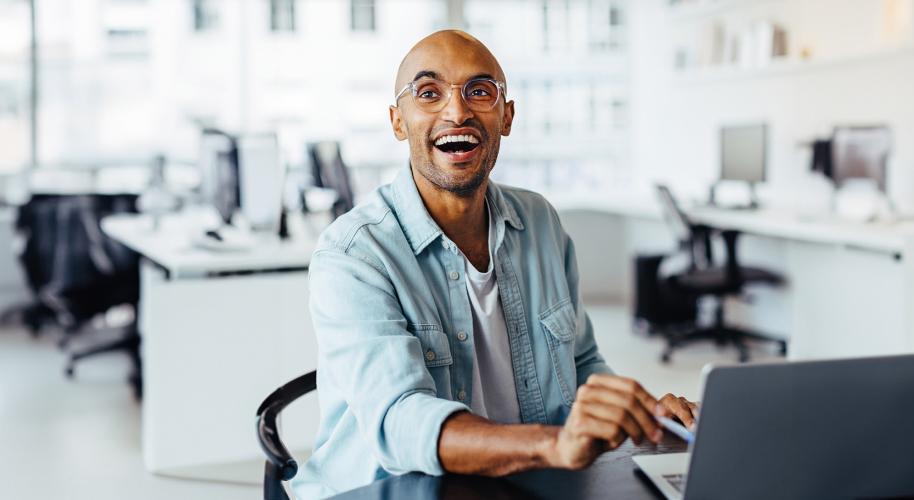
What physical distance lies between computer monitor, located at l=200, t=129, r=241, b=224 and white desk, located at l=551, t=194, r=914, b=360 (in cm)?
261

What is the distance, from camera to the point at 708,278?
171 inches

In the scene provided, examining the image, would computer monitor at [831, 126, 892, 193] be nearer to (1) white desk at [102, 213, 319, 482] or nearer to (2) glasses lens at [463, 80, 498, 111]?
(1) white desk at [102, 213, 319, 482]

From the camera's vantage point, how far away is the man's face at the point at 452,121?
1.23 m

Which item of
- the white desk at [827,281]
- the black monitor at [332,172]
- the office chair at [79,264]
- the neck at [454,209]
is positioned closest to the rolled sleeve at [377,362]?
the neck at [454,209]

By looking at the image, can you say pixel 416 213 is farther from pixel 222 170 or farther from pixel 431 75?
pixel 222 170

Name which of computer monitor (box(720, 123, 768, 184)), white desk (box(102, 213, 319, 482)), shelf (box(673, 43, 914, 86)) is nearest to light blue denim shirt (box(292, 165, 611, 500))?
white desk (box(102, 213, 319, 482))

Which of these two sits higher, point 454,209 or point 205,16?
point 205,16

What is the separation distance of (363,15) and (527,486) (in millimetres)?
6367

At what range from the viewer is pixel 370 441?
1015 millimetres

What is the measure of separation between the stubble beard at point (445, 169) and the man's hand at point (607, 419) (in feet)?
1.70

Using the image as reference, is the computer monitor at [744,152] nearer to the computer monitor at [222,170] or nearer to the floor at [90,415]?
the floor at [90,415]

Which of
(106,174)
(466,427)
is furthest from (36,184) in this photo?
(466,427)

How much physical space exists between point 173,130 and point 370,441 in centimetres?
614

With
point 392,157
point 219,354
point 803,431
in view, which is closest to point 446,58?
point 803,431
